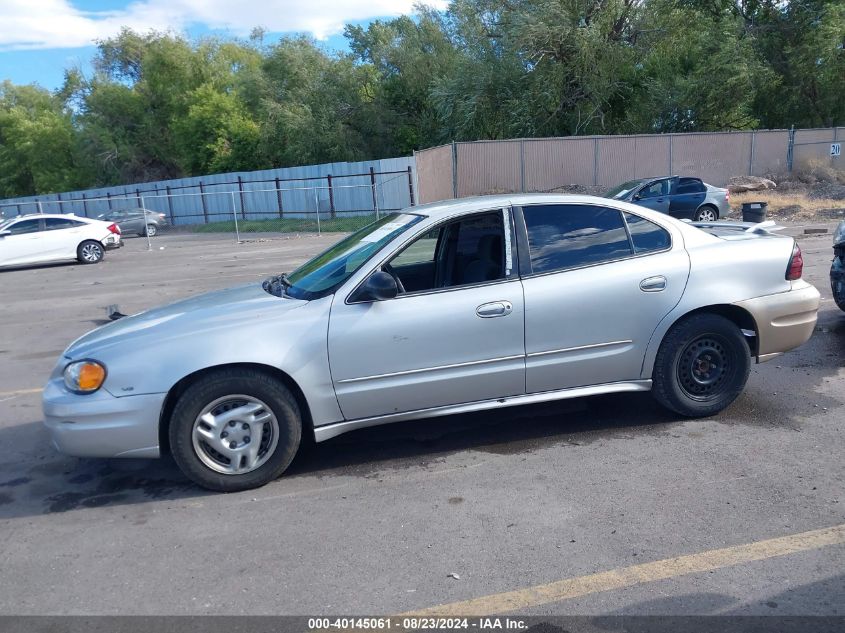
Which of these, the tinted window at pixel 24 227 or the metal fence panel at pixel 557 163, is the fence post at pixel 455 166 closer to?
the metal fence panel at pixel 557 163

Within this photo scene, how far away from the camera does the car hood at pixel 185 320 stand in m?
4.58

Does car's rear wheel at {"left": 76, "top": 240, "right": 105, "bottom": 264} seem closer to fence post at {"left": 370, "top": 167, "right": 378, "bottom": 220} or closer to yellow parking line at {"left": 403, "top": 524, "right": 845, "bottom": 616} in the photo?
fence post at {"left": 370, "top": 167, "right": 378, "bottom": 220}

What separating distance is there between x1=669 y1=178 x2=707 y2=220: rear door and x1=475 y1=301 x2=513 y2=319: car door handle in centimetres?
1683

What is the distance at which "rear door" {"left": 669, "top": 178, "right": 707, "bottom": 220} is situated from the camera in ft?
67.3

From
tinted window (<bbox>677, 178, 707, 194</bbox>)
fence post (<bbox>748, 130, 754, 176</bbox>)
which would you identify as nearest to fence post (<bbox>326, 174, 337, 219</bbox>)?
tinted window (<bbox>677, 178, 707, 194</bbox>)

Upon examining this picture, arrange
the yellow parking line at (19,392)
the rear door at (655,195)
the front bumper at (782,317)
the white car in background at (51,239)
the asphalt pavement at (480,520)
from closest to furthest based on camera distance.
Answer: the asphalt pavement at (480,520) < the front bumper at (782,317) < the yellow parking line at (19,392) < the white car in background at (51,239) < the rear door at (655,195)

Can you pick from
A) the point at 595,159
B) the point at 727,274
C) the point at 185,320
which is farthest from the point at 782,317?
the point at 595,159

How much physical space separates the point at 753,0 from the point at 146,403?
39197 millimetres

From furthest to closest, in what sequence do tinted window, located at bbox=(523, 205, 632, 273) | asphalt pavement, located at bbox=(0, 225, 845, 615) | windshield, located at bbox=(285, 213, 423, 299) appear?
1. tinted window, located at bbox=(523, 205, 632, 273)
2. windshield, located at bbox=(285, 213, 423, 299)
3. asphalt pavement, located at bbox=(0, 225, 845, 615)

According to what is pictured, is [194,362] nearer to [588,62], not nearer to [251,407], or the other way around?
[251,407]

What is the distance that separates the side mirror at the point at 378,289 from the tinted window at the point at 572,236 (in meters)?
1.03

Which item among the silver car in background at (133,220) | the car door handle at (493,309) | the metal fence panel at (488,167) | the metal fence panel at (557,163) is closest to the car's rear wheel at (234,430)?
the car door handle at (493,309)

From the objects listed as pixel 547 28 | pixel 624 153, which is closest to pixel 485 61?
pixel 547 28

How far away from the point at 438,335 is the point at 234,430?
4.54 feet
